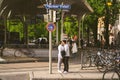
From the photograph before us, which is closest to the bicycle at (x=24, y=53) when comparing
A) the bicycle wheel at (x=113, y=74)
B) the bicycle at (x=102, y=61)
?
the bicycle at (x=102, y=61)

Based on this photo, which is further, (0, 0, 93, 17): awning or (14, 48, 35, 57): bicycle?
(0, 0, 93, 17): awning

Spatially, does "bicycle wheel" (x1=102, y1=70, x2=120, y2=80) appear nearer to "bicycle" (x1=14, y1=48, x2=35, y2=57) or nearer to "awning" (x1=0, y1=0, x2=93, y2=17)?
"bicycle" (x1=14, y1=48, x2=35, y2=57)

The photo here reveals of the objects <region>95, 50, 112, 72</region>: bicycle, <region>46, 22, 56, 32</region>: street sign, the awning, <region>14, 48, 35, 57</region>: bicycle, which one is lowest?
<region>14, 48, 35, 57</region>: bicycle

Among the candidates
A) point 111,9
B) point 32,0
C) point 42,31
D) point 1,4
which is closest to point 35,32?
point 42,31

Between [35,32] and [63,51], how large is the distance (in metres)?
64.9

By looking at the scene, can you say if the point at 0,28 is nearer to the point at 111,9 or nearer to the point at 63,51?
the point at 111,9

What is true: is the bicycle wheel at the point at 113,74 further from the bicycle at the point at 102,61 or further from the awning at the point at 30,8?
the awning at the point at 30,8

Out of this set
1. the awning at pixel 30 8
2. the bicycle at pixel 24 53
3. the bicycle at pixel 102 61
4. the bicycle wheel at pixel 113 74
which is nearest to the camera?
the bicycle wheel at pixel 113 74

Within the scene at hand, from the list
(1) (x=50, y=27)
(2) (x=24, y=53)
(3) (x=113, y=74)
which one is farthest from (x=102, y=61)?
(2) (x=24, y=53)

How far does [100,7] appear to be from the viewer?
64.9 meters

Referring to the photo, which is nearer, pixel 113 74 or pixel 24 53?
pixel 113 74

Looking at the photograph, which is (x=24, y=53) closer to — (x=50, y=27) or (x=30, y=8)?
(x=30, y=8)

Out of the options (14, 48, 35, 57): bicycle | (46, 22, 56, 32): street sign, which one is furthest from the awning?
(46, 22, 56, 32): street sign

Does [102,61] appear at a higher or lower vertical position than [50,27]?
lower
